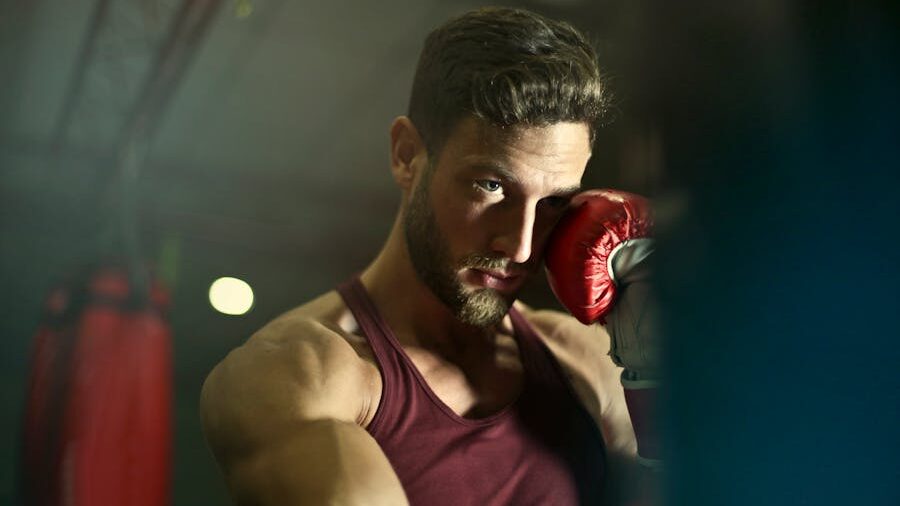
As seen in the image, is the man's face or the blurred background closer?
the blurred background

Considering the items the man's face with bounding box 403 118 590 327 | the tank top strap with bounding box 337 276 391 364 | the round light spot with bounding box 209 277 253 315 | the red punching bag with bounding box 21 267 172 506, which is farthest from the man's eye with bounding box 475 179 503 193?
the red punching bag with bounding box 21 267 172 506

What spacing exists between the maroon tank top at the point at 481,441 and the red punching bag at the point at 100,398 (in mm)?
276

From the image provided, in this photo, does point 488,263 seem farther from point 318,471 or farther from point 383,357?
point 318,471

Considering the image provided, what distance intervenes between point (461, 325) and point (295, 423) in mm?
355

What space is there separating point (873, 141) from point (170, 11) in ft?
3.07

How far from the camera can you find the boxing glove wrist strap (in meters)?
1.20

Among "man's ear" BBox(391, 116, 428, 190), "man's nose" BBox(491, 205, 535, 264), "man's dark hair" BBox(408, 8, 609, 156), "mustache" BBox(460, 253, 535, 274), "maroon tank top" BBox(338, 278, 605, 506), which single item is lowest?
"maroon tank top" BBox(338, 278, 605, 506)

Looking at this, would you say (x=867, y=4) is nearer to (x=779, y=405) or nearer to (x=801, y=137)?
(x=801, y=137)

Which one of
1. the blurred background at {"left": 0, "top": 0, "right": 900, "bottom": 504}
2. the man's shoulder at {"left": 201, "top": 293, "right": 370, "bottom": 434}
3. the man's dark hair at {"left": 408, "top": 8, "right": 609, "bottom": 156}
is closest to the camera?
the blurred background at {"left": 0, "top": 0, "right": 900, "bottom": 504}

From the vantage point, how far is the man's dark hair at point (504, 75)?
1.19 metres

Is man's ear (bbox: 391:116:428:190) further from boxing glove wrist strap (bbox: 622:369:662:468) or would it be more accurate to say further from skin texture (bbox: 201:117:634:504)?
boxing glove wrist strap (bbox: 622:369:662:468)

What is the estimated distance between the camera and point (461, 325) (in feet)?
4.32

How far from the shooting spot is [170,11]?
45.9 inches

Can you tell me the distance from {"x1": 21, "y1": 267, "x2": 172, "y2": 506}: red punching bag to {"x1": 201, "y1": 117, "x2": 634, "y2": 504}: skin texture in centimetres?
8
